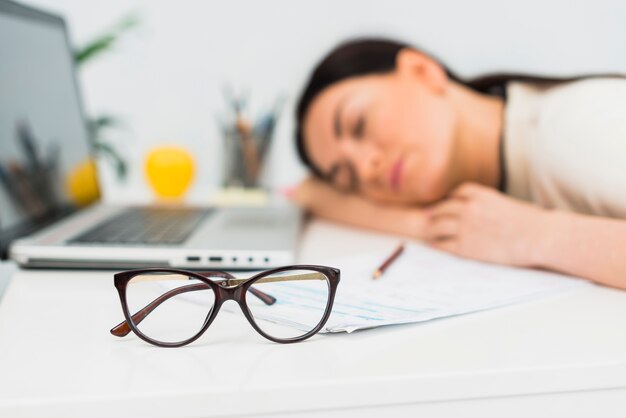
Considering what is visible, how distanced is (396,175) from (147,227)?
1.29ft

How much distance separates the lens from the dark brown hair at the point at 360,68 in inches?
40.4

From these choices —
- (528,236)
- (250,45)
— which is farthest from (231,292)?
(250,45)

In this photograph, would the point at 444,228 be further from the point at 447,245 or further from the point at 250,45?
the point at 250,45

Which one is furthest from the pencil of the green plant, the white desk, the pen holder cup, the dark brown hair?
the green plant

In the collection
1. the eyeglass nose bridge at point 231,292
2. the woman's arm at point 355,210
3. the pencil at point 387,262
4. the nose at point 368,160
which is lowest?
the woman's arm at point 355,210

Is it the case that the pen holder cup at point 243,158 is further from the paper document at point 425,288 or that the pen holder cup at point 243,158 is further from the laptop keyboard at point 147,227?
the paper document at point 425,288

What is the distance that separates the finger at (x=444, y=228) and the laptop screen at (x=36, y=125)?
55 centimetres

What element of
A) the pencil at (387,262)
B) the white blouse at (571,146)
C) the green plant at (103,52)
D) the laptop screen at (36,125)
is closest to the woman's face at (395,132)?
the white blouse at (571,146)

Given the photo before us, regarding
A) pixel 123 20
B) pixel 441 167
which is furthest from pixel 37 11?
pixel 441 167

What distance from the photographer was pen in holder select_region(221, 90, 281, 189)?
3.96 feet

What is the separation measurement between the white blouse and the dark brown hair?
112 millimetres

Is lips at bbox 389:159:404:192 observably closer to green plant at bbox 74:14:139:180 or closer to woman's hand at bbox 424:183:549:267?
woman's hand at bbox 424:183:549:267

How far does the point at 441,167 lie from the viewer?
3.10ft

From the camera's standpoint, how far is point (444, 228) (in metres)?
0.83
